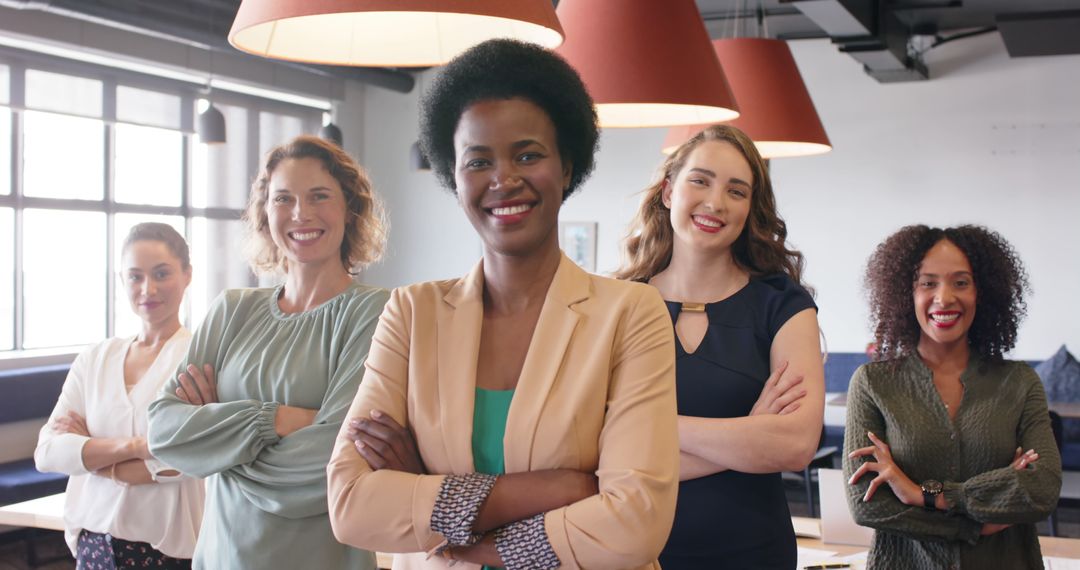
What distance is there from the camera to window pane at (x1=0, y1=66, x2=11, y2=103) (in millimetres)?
8016

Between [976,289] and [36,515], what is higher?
[976,289]

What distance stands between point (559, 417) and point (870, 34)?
21.8ft

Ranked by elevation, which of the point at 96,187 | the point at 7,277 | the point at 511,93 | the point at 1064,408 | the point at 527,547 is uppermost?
the point at 96,187

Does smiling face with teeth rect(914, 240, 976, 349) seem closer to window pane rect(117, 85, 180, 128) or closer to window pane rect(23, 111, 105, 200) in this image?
window pane rect(23, 111, 105, 200)

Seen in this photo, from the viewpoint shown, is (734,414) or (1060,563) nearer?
(734,414)

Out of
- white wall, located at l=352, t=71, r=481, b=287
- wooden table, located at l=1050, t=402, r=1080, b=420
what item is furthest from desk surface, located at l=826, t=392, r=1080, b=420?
white wall, located at l=352, t=71, r=481, b=287

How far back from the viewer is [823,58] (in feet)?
31.6

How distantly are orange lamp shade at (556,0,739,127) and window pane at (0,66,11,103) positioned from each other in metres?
7.02

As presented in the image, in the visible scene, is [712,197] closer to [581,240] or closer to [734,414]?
[734,414]

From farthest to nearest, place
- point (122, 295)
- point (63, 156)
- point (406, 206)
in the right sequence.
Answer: point (406, 206), point (122, 295), point (63, 156)

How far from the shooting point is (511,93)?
1.64 m

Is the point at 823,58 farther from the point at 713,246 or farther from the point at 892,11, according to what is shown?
the point at 713,246

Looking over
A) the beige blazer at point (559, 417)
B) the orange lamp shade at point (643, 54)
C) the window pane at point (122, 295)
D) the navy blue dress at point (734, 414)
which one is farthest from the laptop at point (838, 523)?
the window pane at point (122, 295)

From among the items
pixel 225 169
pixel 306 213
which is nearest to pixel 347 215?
pixel 306 213
